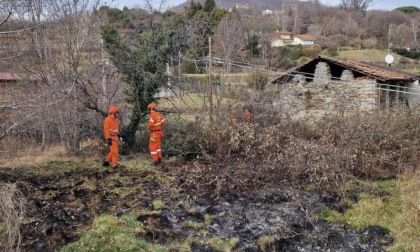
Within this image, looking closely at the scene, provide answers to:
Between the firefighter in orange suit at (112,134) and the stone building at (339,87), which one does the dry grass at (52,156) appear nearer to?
the firefighter in orange suit at (112,134)

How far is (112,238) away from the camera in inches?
234

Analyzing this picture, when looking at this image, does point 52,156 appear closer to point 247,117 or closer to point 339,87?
point 247,117

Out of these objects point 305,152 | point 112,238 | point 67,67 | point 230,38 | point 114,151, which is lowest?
point 112,238

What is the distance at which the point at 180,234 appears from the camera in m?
6.44

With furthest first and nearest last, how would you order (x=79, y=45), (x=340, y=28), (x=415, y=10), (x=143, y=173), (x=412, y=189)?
(x=415, y=10) → (x=340, y=28) → (x=79, y=45) → (x=143, y=173) → (x=412, y=189)

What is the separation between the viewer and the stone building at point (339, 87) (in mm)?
14586

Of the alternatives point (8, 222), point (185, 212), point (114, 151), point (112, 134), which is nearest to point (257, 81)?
point (112, 134)

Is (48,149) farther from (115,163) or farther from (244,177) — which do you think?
(244,177)

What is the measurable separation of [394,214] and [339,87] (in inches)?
356

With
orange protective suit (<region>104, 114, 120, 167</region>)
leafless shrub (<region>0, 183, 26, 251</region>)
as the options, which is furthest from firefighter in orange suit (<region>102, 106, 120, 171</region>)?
leafless shrub (<region>0, 183, 26, 251</region>)

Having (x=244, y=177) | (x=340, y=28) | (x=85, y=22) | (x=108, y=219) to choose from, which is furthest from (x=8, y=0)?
(x=340, y=28)

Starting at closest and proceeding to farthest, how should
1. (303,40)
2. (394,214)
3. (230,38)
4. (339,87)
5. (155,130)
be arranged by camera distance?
(394,214)
(155,130)
(339,87)
(230,38)
(303,40)

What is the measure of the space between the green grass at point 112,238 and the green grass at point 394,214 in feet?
11.0

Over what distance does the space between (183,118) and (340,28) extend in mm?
64552
